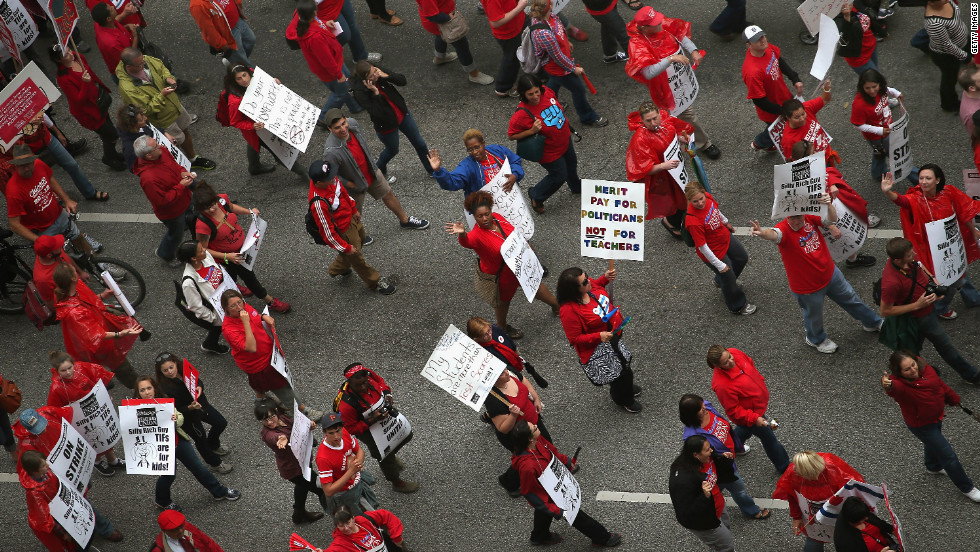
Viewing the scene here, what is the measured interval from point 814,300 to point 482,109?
5.81m

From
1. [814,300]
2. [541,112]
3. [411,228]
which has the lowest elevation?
[411,228]

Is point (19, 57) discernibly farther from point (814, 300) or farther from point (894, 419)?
point (894, 419)

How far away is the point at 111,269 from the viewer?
11.8m

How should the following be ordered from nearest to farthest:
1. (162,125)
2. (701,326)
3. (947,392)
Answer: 1. (947,392)
2. (701,326)
3. (162,125)

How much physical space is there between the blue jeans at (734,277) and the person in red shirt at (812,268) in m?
0.73

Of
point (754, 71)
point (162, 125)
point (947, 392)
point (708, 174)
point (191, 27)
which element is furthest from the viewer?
point (191, 27)

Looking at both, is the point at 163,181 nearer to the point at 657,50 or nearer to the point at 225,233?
the point at 225,233

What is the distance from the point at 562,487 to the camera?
8102 millimetres

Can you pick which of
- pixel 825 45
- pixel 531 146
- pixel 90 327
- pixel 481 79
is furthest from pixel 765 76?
pixel 90 327

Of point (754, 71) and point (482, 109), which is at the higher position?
point (754, 71)

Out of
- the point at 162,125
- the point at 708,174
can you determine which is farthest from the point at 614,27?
the point at 162,125

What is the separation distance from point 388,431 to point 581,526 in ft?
6.19

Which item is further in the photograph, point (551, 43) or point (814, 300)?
point (551, 43)

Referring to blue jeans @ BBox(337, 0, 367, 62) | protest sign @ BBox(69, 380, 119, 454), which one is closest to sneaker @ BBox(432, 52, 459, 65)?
blue jeans @ BBox(337, 0, 367, 62)
